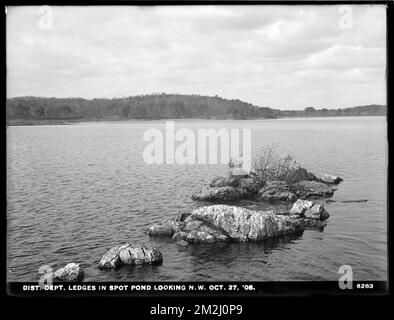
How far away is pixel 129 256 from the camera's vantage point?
10.6 m

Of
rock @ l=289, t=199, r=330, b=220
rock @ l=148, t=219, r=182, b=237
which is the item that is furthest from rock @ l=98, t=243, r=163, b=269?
rock @ l=289, t=199, r=330, b=220

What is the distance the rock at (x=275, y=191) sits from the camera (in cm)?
1465

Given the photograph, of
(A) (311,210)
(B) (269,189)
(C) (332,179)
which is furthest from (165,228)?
(C) (332,179)

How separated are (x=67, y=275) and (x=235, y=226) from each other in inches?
316

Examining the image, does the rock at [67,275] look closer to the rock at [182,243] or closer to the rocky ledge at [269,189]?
the rocky ledge at [269,189]

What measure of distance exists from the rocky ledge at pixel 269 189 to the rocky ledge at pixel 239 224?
628 mm

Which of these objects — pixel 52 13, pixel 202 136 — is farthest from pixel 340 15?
pixel 52 13

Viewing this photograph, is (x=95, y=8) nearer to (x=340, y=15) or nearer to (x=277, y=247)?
(x=340, y=15)

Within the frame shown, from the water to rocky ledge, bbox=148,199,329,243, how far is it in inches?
17.3

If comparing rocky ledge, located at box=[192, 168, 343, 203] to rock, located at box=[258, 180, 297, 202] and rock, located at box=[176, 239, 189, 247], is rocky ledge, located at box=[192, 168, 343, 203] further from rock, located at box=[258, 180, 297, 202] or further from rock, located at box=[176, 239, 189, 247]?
rock, located at box=[176, 239, 189, 247]

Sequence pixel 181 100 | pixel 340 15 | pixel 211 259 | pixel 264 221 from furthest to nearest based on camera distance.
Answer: pixel 264 221
pixel 211 259
pixel 181 100
pixel 340 15

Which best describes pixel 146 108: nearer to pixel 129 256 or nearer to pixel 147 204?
pixel 147 204

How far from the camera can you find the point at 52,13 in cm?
686
